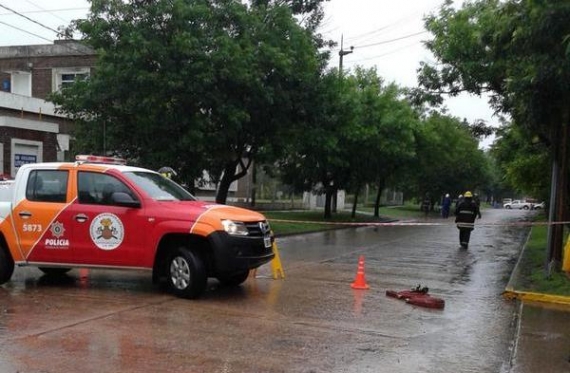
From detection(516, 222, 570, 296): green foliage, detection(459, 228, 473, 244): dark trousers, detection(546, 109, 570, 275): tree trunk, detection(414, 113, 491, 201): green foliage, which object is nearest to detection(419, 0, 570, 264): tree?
detection(546, 109, 570, 275): tree trunk

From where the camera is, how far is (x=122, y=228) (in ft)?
29.1

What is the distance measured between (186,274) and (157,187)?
1498 mm

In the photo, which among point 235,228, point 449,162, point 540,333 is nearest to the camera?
point 540,333

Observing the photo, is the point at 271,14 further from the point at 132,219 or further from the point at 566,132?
the point at 132,219

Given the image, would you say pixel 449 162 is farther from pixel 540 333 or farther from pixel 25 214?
pixel 25 214

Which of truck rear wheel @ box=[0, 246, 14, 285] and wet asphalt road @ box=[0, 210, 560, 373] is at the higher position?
truck rear wheel @ box=[0, 246, 14, 285]

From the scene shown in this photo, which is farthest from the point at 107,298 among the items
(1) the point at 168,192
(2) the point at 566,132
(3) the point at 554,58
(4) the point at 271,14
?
(4) the point at 271,14

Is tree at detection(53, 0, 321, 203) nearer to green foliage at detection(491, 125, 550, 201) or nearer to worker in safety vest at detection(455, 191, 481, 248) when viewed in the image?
worker in safety vest at detection(455, 191, 481, 248)

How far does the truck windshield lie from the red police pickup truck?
0.06 ft

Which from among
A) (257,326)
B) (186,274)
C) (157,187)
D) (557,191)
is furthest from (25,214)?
(557,191)

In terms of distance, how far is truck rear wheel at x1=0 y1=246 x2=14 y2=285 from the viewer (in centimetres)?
939

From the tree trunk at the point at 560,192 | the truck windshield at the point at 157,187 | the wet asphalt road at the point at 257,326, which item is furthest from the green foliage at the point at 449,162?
the truck windshield at the point at 157,187

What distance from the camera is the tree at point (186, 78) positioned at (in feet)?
53.7

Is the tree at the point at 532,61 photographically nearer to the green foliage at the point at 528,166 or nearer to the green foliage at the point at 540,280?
the green foliage at the point at 540,280
